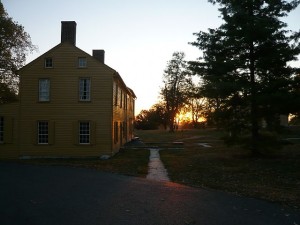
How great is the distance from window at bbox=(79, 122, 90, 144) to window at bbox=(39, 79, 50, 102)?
131 inches

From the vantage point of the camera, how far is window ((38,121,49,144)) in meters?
26.7

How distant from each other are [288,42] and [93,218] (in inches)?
718

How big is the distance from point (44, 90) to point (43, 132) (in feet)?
10.5

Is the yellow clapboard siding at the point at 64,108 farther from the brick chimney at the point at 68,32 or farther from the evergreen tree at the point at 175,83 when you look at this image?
the evergreen tree at the point at 175,83

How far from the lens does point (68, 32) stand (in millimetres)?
27656

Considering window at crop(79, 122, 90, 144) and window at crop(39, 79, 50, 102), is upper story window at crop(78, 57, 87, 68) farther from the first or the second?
window at crop(79, 122, 90, 144)

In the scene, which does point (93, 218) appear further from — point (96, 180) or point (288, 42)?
point (288, 42)

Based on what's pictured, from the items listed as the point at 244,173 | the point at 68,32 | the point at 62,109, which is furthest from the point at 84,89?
the point at 244,173

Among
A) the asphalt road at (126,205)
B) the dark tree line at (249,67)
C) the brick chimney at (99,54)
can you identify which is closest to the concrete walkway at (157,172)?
the asphalt road at (126,205)

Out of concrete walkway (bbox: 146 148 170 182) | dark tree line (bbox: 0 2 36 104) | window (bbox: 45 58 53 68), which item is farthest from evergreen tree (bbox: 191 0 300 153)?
dark tree line (bbox: 0 2 36 104)

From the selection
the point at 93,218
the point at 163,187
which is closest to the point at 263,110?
the point at 163,187

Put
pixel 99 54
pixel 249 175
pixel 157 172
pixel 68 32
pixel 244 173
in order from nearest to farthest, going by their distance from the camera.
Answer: pixel 249 175, pixel 244 173, pixel 157 172, pixel 68 32, pixel 99 54

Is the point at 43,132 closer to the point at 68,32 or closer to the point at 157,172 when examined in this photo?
the point at 68,32

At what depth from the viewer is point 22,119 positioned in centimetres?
2680
